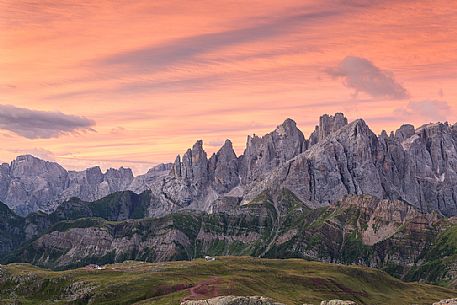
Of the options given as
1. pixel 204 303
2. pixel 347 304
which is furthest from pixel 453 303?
pixel 204 303

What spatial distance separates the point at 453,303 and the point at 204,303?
6045 cm

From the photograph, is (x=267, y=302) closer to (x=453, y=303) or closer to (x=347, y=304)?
(x=347, y=304)

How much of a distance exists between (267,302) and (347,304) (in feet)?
61.6

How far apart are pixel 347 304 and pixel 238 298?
25313mm

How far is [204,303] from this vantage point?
437 feet

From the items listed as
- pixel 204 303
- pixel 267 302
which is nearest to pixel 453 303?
pixel 267 302

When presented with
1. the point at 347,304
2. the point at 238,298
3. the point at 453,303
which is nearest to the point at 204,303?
the point at 238,298

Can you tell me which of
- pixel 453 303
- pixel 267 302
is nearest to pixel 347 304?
pixel 267 302

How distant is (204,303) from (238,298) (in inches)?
342

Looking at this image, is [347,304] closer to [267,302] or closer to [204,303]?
[267,302]

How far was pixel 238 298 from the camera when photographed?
131 metres

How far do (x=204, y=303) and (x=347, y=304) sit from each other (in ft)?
111

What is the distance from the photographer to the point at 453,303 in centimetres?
13450

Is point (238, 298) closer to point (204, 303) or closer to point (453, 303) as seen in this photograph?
point (204, 303)
